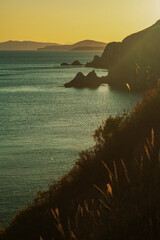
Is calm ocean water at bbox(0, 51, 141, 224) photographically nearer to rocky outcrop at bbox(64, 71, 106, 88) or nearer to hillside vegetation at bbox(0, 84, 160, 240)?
hillside vegetation at bbox(0, 84, 160, 240)

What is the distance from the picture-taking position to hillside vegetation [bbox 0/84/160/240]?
467 cm

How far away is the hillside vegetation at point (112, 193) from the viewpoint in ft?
15.3

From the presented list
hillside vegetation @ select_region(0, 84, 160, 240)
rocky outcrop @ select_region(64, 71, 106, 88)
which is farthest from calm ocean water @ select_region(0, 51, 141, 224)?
rocky outcrop @ select_region(64, 71, 106, 88)

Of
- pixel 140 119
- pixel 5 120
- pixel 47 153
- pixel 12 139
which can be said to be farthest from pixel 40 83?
pixel 140 119

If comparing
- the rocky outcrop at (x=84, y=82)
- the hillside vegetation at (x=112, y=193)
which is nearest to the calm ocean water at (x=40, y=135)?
the hillside vegetation at (x=112, y=193)

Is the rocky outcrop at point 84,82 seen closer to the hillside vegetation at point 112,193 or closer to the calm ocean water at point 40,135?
the calm ocean water at point 40,135

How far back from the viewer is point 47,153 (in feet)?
103

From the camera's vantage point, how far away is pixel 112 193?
5.91 meters

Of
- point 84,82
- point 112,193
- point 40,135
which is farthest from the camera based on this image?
point 84,82

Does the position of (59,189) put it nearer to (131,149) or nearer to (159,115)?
(131,149)

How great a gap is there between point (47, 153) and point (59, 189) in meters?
22.4

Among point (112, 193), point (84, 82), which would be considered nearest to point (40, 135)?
point (112, 193)

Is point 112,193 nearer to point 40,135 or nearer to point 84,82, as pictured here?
point 40,135

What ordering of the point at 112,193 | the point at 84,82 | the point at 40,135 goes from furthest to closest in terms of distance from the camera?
the point at 84,82
the point at 40,135
the point at 112,193
